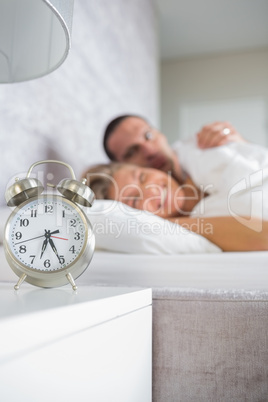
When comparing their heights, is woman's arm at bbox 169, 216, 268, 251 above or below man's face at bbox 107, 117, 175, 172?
below

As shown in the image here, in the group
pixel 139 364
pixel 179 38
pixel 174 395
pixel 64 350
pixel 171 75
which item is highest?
pixel 179 38

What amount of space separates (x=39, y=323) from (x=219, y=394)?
0.53 m

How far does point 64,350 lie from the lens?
48 cm

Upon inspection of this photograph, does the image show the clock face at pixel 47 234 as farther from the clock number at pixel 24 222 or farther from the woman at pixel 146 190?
the woman at pixel 146 190

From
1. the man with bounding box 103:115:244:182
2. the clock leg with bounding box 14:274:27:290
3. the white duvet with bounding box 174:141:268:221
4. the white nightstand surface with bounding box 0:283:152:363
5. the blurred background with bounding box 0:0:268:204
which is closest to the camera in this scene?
the white nightstand surface with bounding box 0:283:152:363

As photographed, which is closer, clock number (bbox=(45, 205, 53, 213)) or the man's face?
clock number (bbox=(45, 205, 53, 213))

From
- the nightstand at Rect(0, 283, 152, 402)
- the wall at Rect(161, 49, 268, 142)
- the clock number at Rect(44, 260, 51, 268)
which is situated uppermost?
the wall at Rect(161, 49, 268, 142)

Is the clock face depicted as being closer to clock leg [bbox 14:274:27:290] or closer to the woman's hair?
clock leg [bbox 14:274:27:290]

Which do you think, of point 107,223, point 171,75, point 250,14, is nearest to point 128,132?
point 107,223

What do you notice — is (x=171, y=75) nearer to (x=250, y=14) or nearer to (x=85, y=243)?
(x=250, y=14)

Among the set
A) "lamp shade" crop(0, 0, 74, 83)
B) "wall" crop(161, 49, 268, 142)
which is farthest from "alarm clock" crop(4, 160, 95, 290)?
"wall" crop(161, 49, 268, 142)

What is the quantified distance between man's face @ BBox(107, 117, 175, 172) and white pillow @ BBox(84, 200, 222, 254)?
686mm

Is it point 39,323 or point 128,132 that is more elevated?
point 128,132

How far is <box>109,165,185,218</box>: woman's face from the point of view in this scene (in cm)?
144
